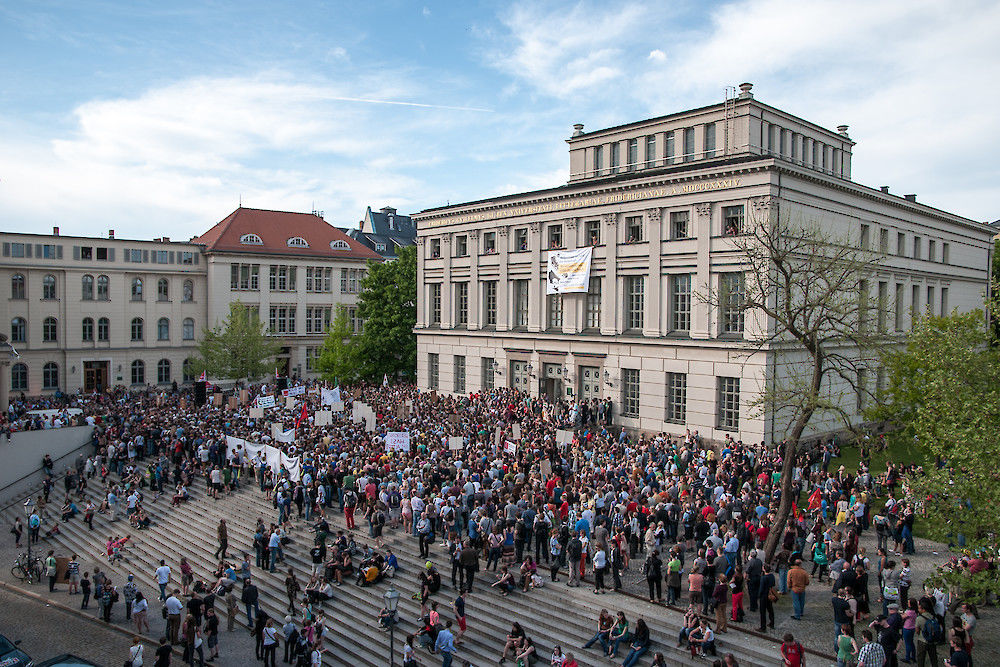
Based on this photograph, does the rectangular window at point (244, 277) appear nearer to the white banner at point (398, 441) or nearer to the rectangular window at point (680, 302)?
the white banner at point (398, 441)

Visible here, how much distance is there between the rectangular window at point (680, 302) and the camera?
38.0 meters

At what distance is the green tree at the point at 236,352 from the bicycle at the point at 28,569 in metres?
32.3

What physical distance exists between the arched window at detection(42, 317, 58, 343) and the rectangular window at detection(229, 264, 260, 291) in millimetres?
15157

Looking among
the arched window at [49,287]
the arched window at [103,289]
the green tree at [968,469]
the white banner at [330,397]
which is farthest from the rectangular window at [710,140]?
the arched window at [49,287]

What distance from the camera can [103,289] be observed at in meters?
65.1

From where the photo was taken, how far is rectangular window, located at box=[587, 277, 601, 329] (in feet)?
139

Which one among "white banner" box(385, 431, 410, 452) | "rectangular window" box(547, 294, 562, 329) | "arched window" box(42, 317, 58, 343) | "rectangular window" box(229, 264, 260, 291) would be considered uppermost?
"rectangular window" box(229, 264, 260, 291)

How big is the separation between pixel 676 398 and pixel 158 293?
51.7 m

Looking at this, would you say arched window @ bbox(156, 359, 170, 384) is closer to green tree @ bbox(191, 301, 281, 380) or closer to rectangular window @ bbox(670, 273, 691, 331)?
green tree @ bbox(191, 301, 281, 380)

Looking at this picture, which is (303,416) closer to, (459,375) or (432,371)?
(459,375)

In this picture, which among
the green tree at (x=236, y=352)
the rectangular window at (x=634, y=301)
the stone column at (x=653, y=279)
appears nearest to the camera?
the stone column at (x=653, y=279)

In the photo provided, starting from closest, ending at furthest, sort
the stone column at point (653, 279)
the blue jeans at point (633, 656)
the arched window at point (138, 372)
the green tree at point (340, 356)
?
the blue jeans at point (633, 656) → the stone column at point (653, 279) → the green tree at point (340, 356) → the arched window at point (138, 372)

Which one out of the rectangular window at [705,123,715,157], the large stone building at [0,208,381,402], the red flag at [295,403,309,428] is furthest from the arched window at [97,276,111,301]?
the rectangular window at [705,123,715,157]

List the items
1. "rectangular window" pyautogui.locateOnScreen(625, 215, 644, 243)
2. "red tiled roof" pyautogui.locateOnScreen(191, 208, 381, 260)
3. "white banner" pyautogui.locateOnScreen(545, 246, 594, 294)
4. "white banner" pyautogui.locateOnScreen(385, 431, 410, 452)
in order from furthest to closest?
1. "red tiled roof" pyautogui.locateOnScreen(191, 208, 381, 260)
2. "white banner" pyautogui.locateOnScreen(545, 246, 594, 294)
3. "rectangular window" pyautogui.locateOnScreen(625, 215, 644, 243)
4. "white banner" pyautogui.locateOnScreen(385, 431, 410, 452)
